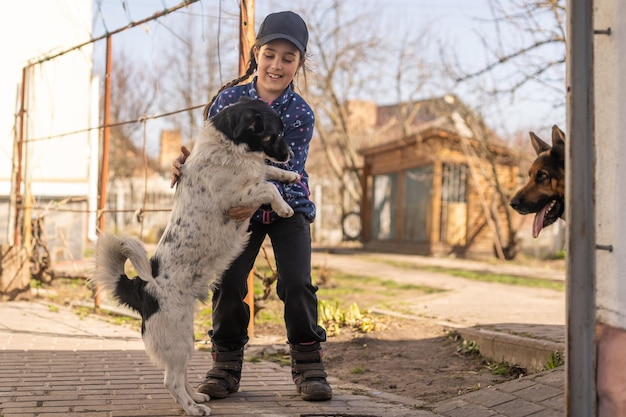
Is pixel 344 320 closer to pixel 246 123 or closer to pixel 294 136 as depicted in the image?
pixel 294 136

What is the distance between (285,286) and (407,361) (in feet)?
6.18

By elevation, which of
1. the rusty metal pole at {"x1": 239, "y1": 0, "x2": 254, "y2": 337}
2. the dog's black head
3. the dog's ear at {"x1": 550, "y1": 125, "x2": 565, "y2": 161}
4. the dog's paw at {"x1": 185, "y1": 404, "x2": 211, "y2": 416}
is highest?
the rusty metal pole at {"x1": 239, "y1": 0, "x2": 254, "y2": 337}

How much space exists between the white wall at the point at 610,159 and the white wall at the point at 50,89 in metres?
9.17

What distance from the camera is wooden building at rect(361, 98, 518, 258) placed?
1866 centimetres

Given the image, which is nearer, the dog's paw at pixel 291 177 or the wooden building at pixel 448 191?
the dog's paw at pixel 291 177

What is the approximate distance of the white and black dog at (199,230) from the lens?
3.38m

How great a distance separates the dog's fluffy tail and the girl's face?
112 cm

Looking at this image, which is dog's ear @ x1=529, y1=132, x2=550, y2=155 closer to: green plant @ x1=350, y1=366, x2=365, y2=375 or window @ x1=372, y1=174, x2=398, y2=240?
green plant @ x1=350, y1=366, x2=365, y2=375

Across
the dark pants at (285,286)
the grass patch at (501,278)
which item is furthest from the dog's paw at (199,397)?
the grass patch at (501,278)

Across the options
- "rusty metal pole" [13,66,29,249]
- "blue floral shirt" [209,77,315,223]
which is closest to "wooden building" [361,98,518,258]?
"rusty metal pole" [13,66,29,249]

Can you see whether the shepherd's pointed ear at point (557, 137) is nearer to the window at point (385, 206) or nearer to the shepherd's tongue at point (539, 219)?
the shepherd's tongue at point (539, 219)

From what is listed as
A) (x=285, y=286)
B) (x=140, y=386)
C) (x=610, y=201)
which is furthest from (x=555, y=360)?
(x=140, y=386)

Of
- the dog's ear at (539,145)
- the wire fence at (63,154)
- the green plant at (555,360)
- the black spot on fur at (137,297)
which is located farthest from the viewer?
the wire fence at (63,154)

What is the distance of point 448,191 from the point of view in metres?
19.6
